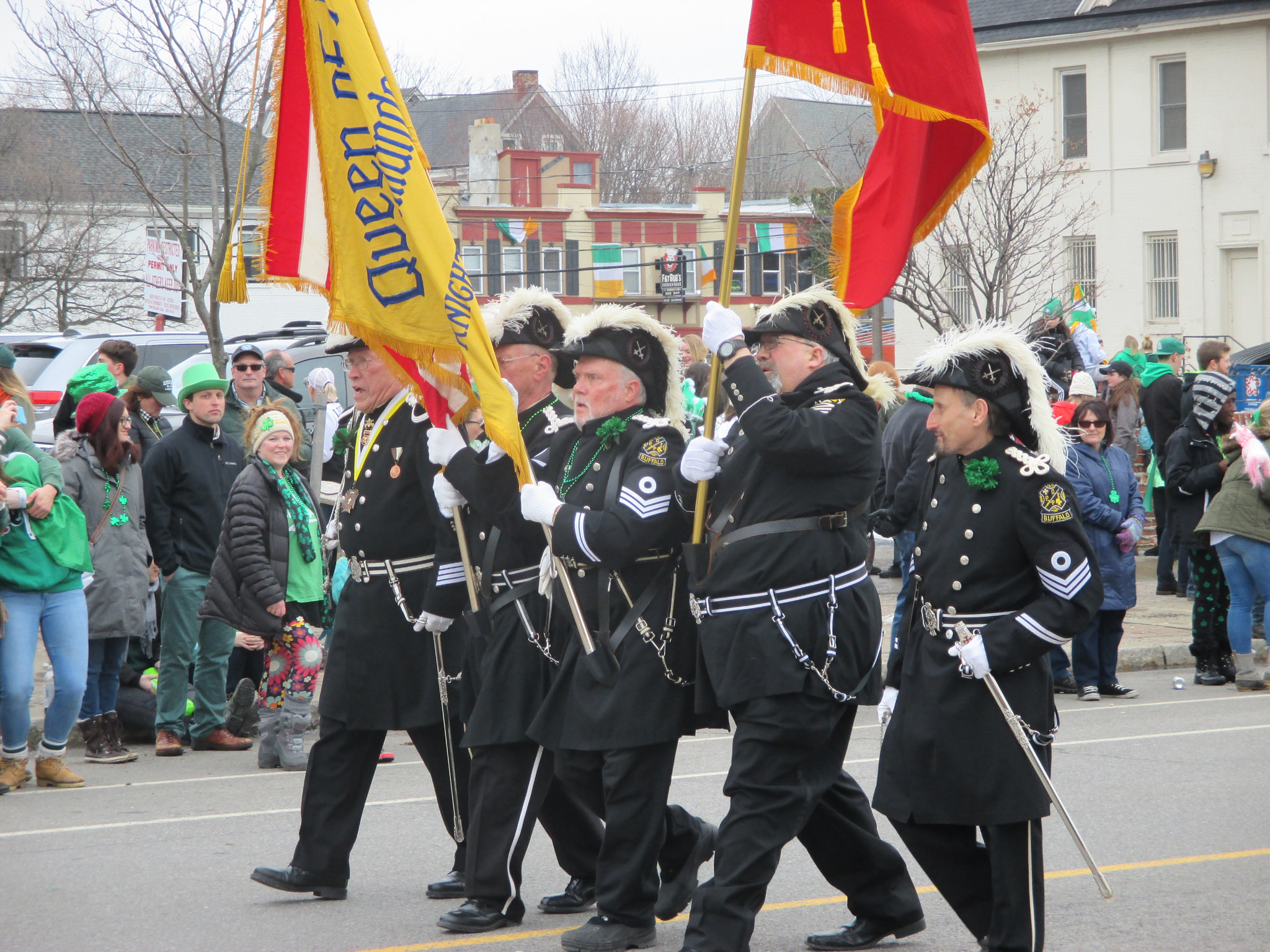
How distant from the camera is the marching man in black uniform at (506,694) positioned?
17.2 ft

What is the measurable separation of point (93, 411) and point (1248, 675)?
7807 mm

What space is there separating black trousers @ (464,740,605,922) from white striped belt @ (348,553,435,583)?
77cm

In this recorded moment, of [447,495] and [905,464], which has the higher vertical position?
[905,464]

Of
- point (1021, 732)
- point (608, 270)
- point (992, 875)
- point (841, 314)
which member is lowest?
point (992, 875)

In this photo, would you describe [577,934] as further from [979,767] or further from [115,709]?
[115,709]

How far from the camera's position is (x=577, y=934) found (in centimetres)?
493

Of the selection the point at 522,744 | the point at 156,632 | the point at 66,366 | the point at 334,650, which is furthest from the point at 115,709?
the point at 66,366

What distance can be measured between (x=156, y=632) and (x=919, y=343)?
1054 inches

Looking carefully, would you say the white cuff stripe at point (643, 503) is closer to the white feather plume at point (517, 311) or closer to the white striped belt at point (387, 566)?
the white feather plume at point (517, 311)

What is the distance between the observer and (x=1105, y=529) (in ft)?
33.0

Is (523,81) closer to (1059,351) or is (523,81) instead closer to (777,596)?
(1059,351)

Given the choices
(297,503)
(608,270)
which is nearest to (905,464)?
(297,503)

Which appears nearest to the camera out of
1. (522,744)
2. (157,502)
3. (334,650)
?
(522,744)

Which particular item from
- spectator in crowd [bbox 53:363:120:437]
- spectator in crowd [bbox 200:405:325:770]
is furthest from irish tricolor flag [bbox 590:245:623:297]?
spectator in crowd [bbox 200:405:325:770]
